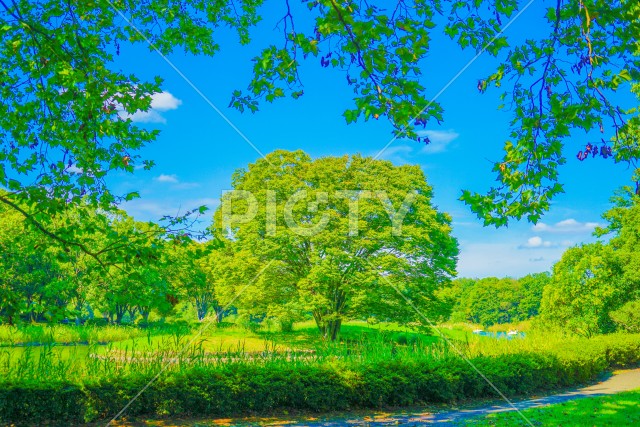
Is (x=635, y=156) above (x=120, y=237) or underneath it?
above

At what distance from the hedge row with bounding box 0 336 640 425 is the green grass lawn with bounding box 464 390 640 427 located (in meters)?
2.01

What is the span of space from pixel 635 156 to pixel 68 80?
24.9ft

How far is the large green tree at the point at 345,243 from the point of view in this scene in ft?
70.3

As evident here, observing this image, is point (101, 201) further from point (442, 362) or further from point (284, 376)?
point (442, 362)

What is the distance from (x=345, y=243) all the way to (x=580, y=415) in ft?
46.6

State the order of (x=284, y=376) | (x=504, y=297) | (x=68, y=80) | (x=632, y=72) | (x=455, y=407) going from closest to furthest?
(x=632, y=72) → (x=68, y=80) → (x=284, y=376) → (x=455, y=407) → (x=504, y=297)

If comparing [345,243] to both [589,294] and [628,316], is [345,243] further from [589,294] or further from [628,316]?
[628,316]

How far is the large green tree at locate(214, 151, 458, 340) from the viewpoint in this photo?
2142 cm

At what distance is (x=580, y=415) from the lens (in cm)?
860

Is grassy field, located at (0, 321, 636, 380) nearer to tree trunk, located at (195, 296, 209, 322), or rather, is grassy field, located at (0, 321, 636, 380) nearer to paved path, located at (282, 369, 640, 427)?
paved path, located at (282, 369, 640, 427)

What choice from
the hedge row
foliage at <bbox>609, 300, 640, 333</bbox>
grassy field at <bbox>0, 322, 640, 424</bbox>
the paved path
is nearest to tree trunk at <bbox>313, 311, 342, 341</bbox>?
grassy field at <bbox>0, 322, 640, 424</bbox>

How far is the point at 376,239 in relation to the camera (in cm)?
2244

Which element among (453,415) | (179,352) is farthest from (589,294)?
(179,352)

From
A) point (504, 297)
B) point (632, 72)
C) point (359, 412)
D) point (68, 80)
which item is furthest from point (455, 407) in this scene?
point (504, 297)
